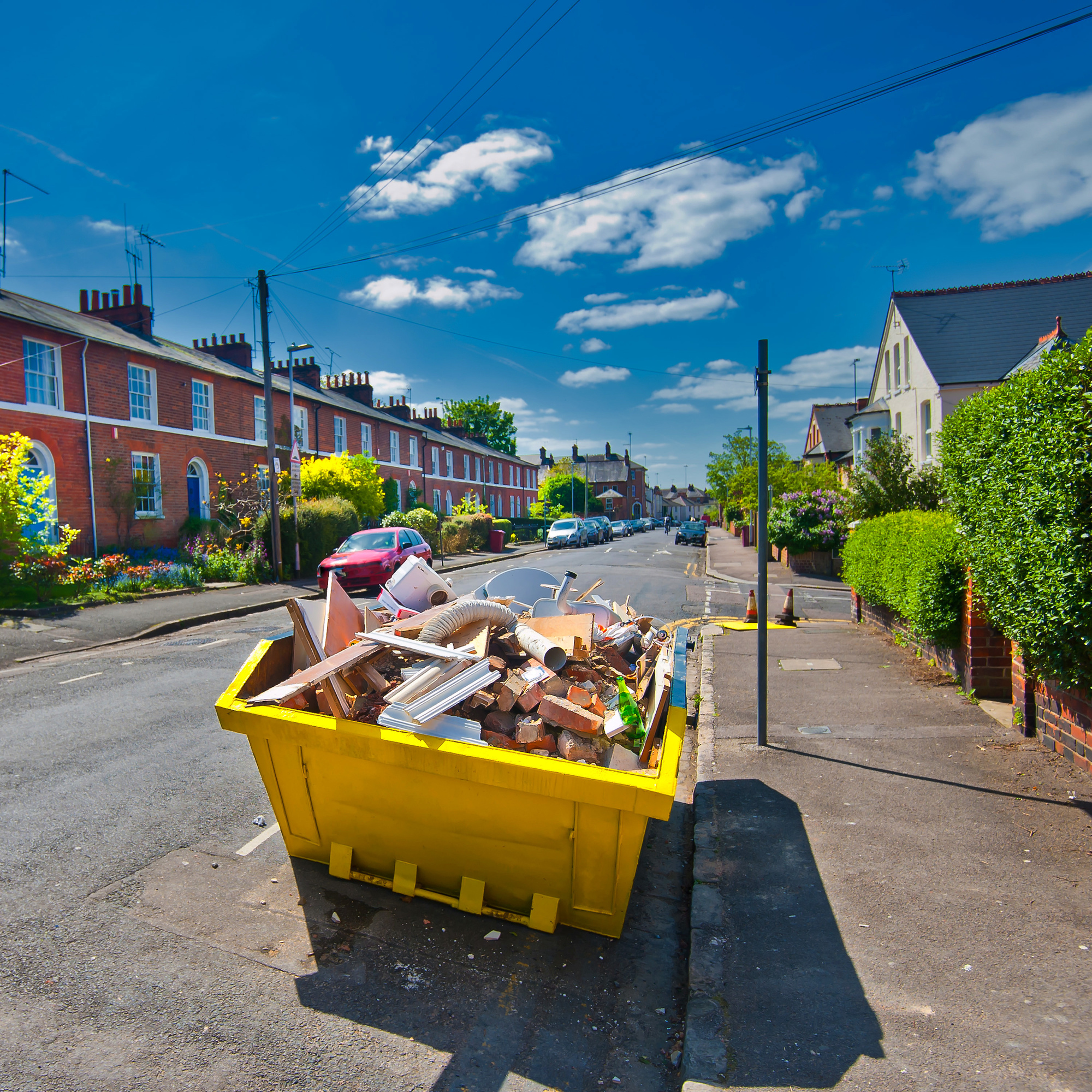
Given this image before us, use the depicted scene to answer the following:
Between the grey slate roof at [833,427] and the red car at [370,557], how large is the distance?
38.2 metres

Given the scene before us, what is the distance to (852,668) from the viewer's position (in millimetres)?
8438

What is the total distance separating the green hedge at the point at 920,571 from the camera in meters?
6.83

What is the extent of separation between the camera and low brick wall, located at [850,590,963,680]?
7.33 meters

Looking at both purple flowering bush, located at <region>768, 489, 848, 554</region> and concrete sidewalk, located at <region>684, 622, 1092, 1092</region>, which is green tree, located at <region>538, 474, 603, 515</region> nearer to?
purple flowering bush, located at <region>768, 489, 848, 554</region>

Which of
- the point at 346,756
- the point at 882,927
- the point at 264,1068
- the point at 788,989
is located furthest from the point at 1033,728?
the point at 264,1068

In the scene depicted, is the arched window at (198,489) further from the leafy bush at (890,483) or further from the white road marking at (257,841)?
the white road marking at (257,841)

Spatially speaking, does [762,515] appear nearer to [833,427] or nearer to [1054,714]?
[1054,714]

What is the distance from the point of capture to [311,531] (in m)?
21.3

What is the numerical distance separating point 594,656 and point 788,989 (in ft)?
5.85

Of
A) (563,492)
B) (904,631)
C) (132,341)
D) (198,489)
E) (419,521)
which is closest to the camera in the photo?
(904,631)

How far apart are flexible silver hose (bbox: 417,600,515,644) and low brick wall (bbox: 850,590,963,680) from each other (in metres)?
5.36

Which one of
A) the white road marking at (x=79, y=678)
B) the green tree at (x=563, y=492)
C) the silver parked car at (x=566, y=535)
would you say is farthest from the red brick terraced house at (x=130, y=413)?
the green tree at (x=563, y=492)

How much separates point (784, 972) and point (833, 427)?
177 ft

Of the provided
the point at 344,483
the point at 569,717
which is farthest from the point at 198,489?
the point at 569,717
